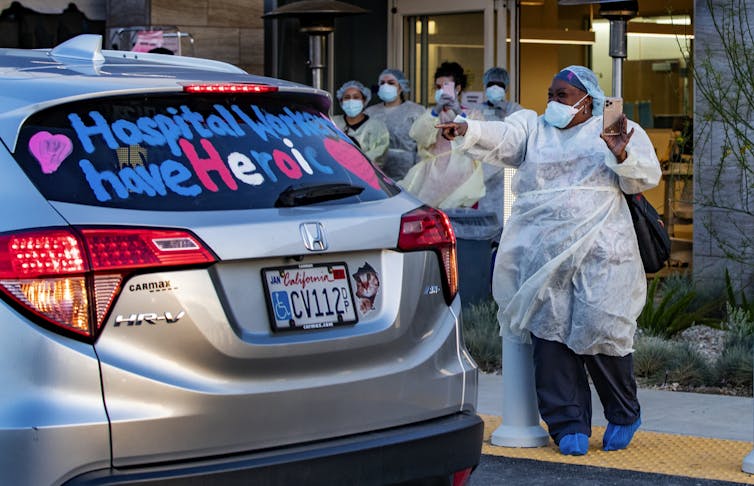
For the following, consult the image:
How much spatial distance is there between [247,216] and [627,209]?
2.81 m

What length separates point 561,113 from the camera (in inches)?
242

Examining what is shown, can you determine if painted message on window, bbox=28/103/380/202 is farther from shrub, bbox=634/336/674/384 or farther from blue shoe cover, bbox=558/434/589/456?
shrub, bbox=634/336/674/384

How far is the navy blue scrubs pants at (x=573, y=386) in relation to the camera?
620 centimetres

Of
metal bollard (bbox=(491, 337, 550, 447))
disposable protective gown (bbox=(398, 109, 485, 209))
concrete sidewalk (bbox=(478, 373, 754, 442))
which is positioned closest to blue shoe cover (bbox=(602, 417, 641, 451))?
metal bollard (bbox=(491, 337, 550, 447))

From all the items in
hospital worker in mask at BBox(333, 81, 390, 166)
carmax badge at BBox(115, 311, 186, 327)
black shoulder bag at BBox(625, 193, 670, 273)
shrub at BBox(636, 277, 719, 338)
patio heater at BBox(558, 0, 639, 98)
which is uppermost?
patio heater at BBox(558, 0, 639, 98)

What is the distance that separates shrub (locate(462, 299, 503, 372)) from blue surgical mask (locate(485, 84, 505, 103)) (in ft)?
11.1

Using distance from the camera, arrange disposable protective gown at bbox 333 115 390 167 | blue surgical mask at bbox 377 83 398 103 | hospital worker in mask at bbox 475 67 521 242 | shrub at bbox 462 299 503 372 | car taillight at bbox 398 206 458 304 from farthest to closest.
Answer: blue surgical mask at bbox 377 83 398 103
disposable protective gown at bbox 333 115 390 167
hospital worker in mask at bbox 475 67 521 242
shrub at bbox 462 299 503 372
car taillight at bbox 398 206 458 304

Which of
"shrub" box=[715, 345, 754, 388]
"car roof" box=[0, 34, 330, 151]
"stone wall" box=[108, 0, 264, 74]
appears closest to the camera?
"car roof" box=[0, 34, 330, 151]

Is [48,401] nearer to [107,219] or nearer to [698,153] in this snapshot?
[107,219]

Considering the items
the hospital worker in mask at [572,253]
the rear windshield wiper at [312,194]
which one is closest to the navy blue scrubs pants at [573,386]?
the hospital worker in mask at [572,253]

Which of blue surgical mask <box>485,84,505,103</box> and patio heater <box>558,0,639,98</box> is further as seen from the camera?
blue surgical mask <box>485,84,505,103</box>

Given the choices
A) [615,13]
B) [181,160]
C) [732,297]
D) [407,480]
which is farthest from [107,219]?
[615,13]

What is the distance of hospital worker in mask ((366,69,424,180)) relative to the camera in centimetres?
1238

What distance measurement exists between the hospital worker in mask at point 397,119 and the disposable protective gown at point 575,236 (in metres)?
6.08
